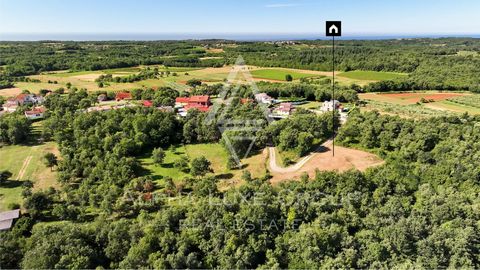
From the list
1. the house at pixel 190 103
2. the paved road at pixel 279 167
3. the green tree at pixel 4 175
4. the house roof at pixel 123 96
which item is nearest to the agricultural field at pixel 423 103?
the paved road at pixel 279 167

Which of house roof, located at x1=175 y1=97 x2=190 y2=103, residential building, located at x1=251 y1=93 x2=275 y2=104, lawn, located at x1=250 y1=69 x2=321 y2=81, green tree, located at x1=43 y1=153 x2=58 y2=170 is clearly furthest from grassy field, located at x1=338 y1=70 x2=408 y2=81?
green tree, located at x1=43 y1=153 x2=58 y2=170

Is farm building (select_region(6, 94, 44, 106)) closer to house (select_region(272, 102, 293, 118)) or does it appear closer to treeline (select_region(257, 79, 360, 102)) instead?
treeline (select_region(257, 79, 360, 102))

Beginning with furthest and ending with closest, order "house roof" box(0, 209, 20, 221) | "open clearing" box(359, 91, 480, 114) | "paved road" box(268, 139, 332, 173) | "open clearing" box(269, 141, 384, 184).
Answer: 1. "open clearing" box(359, 91, 480, 114)
2. "paved road" box(268, 139, 332, 173)
3. "open clearing" box(269, 141, 384, 184)
4. "house roof" box(0, 209, 20, 221)

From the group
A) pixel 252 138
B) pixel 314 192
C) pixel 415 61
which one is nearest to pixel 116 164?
pixel 252 138

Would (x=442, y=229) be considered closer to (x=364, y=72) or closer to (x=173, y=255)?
(x=173, y=255)
